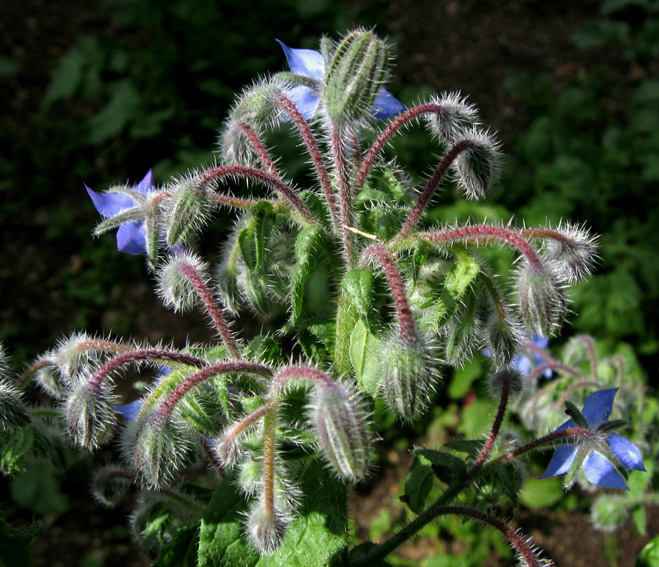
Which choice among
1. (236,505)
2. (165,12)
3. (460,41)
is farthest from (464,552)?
(460,41)

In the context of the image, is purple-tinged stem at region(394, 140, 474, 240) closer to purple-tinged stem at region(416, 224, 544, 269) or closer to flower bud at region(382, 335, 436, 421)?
purple-tinged stem at region(416, 224, 544, 269)

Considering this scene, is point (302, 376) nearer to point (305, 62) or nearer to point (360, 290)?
point (360, 290)

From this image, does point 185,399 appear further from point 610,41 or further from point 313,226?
point 610,41

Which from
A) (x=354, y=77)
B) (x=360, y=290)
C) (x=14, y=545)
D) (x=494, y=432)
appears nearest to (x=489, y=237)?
(x=360, y=290)

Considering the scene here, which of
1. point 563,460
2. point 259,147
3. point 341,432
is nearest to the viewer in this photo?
point 341,432

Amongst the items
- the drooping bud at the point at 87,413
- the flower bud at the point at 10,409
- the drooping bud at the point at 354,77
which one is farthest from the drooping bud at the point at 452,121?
the flower bud at the point at 10,409
